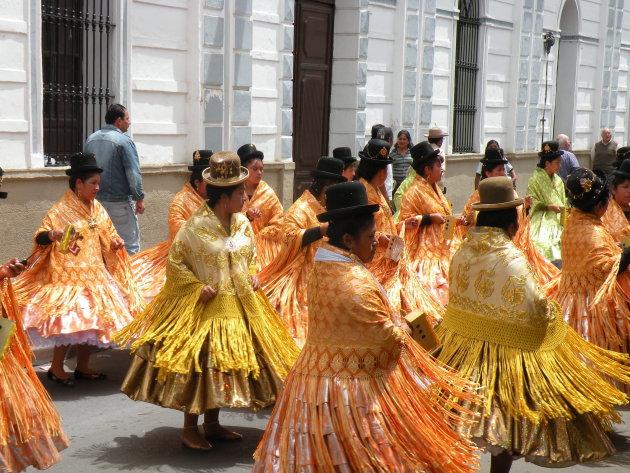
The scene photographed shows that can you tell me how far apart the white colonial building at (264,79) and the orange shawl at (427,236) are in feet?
14.3

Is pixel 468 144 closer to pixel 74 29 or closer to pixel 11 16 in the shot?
pixel 74 29

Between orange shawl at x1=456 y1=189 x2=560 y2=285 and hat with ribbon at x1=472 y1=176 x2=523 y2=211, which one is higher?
hat with ribbon at x1=472 y1=176 x2=523 y2=211

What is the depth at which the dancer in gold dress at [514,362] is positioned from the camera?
539 centimetres

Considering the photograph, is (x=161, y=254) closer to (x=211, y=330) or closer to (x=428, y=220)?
(x=428, y=220)

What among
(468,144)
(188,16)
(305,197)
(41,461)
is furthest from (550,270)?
(468,144)

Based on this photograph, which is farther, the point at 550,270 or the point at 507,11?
the point at 507,11

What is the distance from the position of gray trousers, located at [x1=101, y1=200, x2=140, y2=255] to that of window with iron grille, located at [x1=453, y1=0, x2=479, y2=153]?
10.9 m

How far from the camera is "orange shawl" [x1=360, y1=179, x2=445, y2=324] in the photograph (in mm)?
8453

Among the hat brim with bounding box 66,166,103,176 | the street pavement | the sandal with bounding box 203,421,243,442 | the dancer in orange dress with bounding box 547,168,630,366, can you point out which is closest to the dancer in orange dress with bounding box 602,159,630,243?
the dancer in orange dress with bounding box 547,168,630,366

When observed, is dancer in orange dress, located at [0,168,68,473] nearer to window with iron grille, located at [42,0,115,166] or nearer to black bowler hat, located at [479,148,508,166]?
black bowler hat, located at [479,148,508,166]

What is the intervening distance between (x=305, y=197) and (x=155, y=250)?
2370 mm

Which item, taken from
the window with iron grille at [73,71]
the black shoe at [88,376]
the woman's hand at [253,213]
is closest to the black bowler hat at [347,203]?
the black shoe at [88,376]

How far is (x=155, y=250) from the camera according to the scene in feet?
32.8

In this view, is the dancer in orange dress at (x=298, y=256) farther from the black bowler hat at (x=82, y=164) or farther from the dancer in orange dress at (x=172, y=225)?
the black bowler hat at (x=82, y=164)
